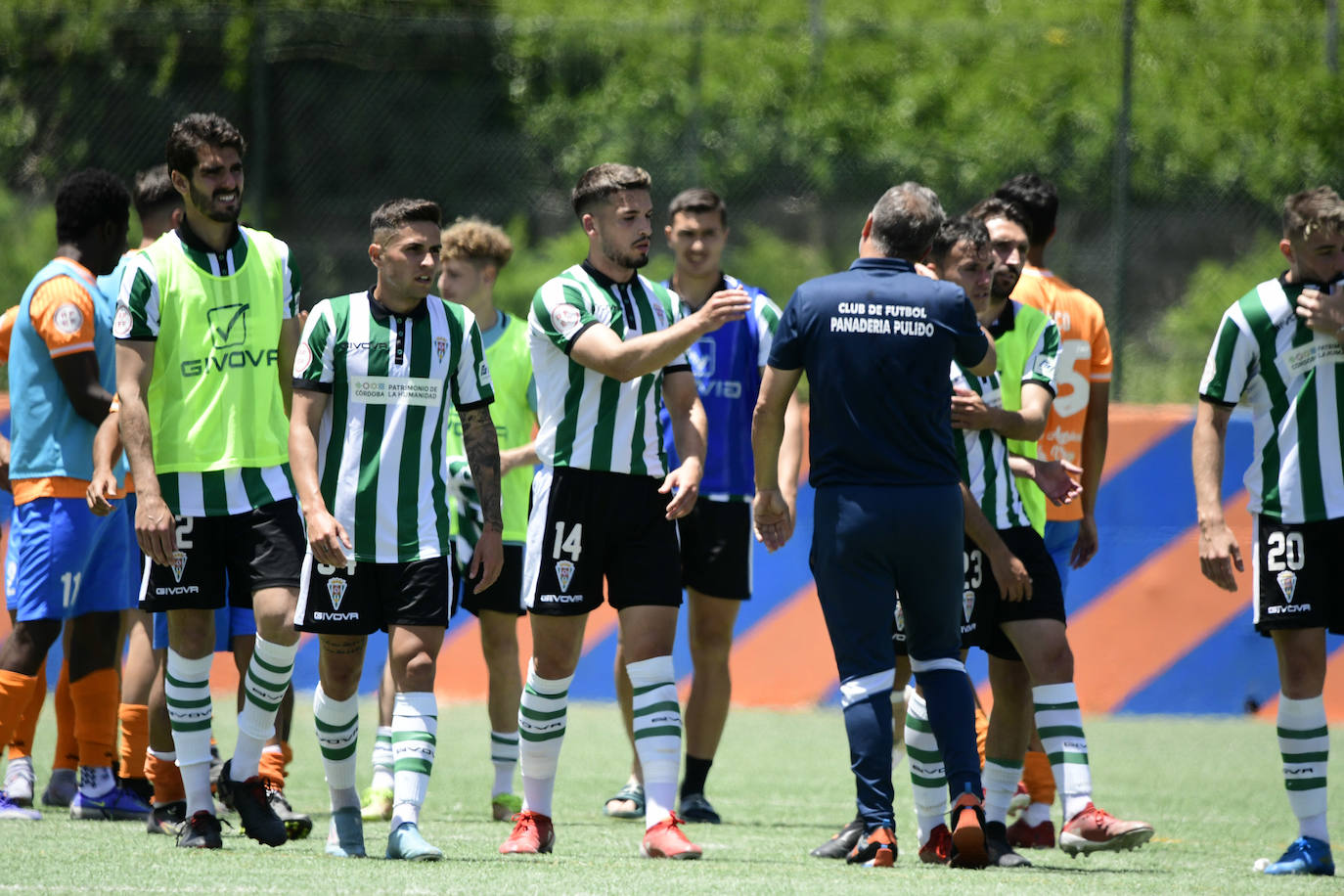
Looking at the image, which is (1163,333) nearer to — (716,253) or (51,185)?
(716,253)

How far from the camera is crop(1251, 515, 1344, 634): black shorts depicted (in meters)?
5.80

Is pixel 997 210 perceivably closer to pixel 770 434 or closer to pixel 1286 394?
pixel 1286 394

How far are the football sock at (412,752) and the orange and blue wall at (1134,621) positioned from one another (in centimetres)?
524

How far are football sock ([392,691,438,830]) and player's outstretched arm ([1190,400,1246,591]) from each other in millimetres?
2613

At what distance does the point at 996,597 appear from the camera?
602 cm

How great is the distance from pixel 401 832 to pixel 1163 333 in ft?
38.5

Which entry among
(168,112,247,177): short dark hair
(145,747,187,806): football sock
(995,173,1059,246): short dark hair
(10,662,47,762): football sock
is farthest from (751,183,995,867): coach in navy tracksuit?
(10,662,47,762): football sock

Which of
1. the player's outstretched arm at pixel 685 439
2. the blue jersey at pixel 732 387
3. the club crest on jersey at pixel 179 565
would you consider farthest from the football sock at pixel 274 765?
the blue jersey at pixel 732 387

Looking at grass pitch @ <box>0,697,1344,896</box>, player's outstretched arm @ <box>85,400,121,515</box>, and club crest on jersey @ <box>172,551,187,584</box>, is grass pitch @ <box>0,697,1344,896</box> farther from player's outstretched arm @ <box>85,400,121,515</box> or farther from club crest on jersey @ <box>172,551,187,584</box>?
player's outstretched arm @ <box>85,400,121,515</box>

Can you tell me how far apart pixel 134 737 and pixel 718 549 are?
2.50m

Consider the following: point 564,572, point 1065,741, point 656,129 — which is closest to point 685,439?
point 564,572

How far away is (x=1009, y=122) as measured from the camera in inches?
774

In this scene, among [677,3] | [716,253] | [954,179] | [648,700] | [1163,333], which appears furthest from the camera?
[677,3]

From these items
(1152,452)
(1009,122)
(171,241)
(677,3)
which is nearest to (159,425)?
(171,241)
